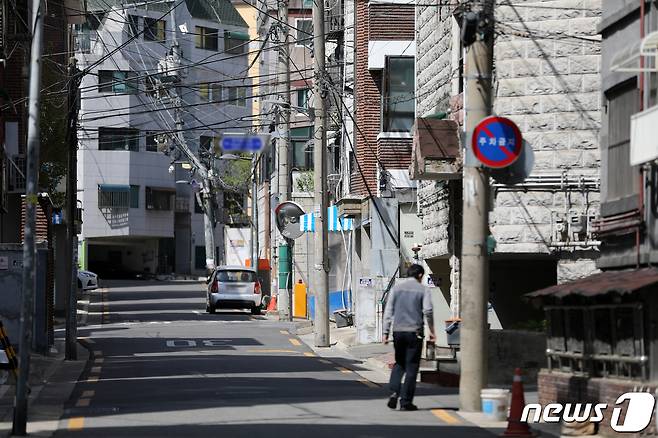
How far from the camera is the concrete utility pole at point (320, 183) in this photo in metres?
33.5

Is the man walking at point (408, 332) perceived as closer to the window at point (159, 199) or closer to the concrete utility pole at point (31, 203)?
the concrete utility pole at point (31, 203)

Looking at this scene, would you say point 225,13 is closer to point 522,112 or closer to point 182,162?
point 182,162

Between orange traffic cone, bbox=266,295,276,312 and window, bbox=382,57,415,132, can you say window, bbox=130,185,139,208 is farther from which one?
window, bbox=382,57,415,132

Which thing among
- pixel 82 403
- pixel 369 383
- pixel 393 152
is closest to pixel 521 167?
pixel 369 383

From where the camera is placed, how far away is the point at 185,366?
26078 mm

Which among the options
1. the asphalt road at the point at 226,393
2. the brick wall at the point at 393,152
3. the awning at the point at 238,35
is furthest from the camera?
the awning at the point at 238,35

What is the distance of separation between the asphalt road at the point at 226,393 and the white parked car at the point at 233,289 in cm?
950

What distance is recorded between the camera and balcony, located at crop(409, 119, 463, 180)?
84.2ft

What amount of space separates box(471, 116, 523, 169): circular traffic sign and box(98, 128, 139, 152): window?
5996cm

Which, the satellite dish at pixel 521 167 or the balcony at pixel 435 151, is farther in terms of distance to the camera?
the balcony at pixel 435 151

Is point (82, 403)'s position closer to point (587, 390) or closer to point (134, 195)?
point (587, 390)

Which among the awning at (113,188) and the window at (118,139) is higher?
the window at (118,139)

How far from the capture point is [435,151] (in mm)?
25781

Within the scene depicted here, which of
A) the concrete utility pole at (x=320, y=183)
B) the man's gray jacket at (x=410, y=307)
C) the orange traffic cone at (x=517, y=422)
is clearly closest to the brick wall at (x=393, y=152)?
the concrete utility pole at (x=320, y=183)
